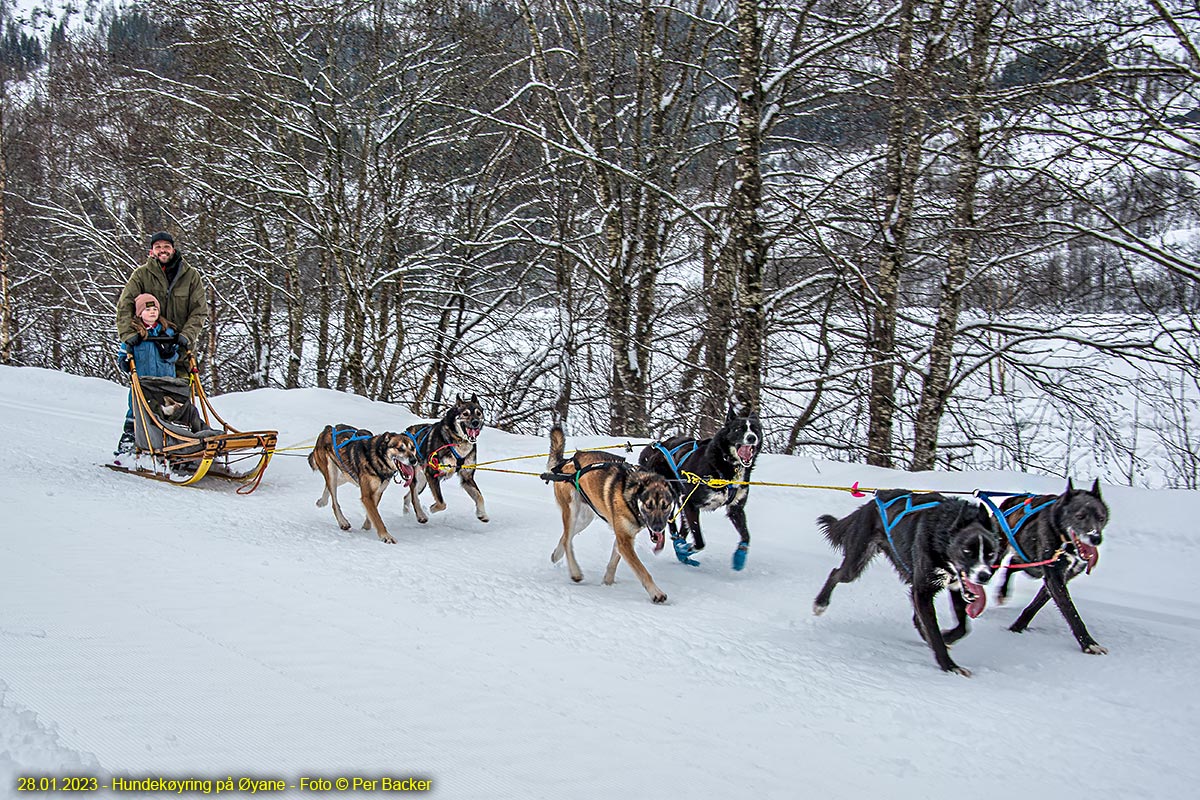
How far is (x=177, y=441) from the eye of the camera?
318 inches

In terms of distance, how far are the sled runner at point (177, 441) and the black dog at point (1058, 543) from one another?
6.98 metres

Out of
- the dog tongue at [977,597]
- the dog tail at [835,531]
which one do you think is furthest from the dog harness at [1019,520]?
the dog tail at [835,531]

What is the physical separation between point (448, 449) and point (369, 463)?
2.71 feet

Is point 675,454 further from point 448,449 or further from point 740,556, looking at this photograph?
point 448,449

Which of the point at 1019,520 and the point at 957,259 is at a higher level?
the point at 957,259

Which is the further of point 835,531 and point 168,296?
point 168,296

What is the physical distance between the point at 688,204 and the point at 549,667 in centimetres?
960

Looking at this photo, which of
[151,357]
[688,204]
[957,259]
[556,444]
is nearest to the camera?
[556,444]

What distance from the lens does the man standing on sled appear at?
8.12 m

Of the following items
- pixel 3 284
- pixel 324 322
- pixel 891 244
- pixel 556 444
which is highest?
pixel 3 284

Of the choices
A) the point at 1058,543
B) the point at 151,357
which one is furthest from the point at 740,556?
the point at 151,357

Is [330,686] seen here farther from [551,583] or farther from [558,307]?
[558,307]

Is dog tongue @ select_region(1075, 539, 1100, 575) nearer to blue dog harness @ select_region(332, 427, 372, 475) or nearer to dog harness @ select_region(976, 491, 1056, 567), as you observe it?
dog harness @ select_region(976, 491, 1056, 567)

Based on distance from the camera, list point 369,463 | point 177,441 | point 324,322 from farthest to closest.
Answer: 1. point 324,322
2. point 177,441
3. point 369,463
